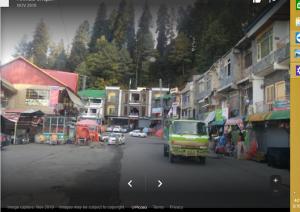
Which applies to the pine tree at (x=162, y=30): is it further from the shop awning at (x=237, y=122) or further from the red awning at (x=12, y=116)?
the shop awning at (x=237, y=122)

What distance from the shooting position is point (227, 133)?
19547 millimetres

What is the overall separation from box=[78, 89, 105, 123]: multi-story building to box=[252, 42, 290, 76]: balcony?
858 centimetres

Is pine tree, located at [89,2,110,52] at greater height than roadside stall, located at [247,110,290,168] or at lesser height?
greater

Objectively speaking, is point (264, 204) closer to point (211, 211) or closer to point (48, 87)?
point (211, 211)

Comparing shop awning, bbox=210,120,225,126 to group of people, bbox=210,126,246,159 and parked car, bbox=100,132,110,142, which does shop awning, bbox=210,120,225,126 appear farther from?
parked car, bbox=100,132,110,142

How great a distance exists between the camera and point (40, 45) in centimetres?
475

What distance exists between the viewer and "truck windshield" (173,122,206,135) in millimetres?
11922

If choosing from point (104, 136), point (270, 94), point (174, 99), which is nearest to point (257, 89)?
point (270, 94)

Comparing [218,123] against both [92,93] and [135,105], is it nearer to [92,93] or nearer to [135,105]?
[135,105]

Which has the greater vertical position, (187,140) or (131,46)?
(131,46)

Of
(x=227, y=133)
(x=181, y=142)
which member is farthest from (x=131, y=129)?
(x=227, y=133)

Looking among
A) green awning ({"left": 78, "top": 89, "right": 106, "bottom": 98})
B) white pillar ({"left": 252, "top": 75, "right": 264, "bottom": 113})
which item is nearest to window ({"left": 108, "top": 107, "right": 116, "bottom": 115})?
green awning ({"left": 78, "top": 89, "right": 106, "bottom": 98})

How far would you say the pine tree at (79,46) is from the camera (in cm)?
457

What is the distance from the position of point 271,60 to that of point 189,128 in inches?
239
